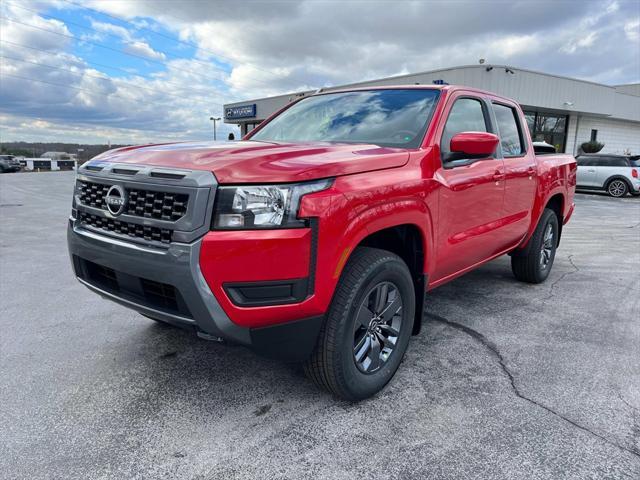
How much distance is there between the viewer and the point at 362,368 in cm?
256

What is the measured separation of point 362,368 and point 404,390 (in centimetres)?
38

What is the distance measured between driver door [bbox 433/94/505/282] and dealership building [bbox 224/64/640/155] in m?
13.7

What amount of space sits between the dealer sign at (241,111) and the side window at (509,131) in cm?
3299

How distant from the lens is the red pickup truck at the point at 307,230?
2.03m

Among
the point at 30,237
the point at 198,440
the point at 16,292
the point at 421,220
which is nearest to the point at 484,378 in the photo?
the point at 421,220

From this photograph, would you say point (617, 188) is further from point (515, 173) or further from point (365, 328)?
point (365, 328)

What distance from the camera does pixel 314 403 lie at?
2.59m

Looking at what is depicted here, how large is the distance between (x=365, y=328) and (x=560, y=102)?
78.1 feet

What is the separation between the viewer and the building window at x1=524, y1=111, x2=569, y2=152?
23.7m

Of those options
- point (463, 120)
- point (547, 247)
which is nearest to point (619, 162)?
point (547, 247)

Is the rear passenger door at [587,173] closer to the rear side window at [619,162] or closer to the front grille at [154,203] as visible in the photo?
the rear side window at [619,162]

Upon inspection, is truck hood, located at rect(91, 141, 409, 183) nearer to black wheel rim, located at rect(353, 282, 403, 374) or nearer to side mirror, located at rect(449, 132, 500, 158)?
side mirror, located at rect(449, 132, 500, 158)

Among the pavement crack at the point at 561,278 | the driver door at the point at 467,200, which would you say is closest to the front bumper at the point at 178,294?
the driver door at the point at 467,200

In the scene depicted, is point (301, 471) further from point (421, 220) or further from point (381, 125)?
point (381, 125)
